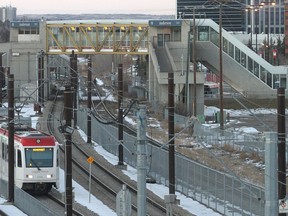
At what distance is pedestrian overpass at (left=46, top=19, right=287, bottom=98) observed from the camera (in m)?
78.4

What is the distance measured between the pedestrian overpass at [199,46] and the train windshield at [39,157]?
46644 millimetres

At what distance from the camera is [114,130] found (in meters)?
46.2

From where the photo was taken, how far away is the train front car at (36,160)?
3148cm

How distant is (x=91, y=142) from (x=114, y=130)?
2644 mm

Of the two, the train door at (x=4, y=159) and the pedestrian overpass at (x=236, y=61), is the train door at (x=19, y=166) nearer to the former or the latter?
the train door at (x=4, y=159)

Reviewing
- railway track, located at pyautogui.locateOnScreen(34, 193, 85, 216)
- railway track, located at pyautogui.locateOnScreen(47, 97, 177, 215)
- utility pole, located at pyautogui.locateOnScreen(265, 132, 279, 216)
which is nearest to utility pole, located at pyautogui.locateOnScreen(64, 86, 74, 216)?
railway track, located at pyautogui.locateOnScreen(34, 193, 85, 216)

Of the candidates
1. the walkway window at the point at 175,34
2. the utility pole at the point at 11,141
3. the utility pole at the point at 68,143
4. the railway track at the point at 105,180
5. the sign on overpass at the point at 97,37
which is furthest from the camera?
the sign on overpass at the point at 97,37

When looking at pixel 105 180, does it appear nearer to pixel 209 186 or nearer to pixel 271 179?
pixel 209 186

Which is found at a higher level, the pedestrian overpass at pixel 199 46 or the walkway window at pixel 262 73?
the pedestrian overpass at pixel 199 46

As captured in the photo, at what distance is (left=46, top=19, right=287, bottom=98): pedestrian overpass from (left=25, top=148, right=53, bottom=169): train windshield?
46644 mm

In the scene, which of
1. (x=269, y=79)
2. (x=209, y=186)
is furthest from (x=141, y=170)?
(x=269, y=79)

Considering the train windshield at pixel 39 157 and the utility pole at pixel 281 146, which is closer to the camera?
the utility pole at pixel 281 146

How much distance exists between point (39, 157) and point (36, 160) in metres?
0.15

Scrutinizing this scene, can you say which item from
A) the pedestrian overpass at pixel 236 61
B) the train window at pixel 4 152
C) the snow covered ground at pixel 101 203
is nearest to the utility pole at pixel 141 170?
the snow covered ground at pixel 101 203
